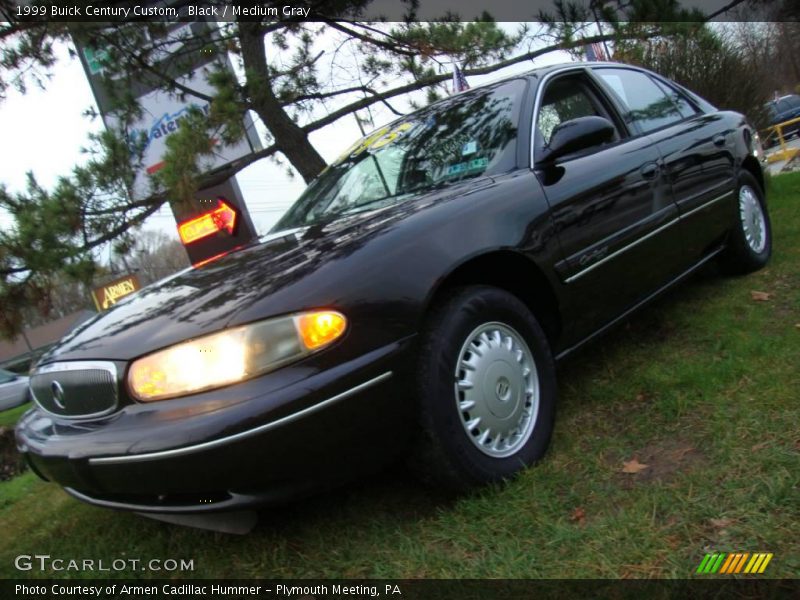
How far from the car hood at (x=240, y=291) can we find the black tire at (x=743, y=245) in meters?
2.22

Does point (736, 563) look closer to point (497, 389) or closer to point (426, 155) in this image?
point (497, 389)

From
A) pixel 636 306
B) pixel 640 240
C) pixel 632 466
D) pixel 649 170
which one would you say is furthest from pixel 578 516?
pixel 649 170

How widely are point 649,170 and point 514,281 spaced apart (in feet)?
3.67

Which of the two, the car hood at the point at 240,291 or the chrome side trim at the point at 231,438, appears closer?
the chrome side trim at the point at 231,438

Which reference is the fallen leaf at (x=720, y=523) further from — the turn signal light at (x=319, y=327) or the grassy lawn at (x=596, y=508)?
the turn signal light at (x=319, y=327)

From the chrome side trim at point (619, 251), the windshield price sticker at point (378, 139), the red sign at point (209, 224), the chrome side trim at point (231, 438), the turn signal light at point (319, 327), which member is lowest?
the chrome side trim at point (619, 251)

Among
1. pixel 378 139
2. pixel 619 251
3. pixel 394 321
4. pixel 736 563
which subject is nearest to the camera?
pixel 736 563

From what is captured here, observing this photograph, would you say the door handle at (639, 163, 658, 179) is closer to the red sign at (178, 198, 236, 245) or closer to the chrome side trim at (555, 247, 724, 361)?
the chrome side trim at (555, 247, 724, 361)

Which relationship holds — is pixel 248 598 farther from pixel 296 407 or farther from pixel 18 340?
pixel 18 340

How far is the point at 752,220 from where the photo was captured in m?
4.20

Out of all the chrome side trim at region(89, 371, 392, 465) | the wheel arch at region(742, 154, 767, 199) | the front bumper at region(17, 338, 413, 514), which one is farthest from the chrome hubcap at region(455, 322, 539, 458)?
the wheel arch at region(742, 154, 767, 199)

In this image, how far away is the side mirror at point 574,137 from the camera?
266cm

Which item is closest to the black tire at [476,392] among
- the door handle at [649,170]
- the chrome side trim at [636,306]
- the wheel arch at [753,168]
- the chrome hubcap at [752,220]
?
the chrome side trim at [636,306]

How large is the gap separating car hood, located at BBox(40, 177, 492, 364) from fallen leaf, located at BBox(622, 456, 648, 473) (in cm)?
113
